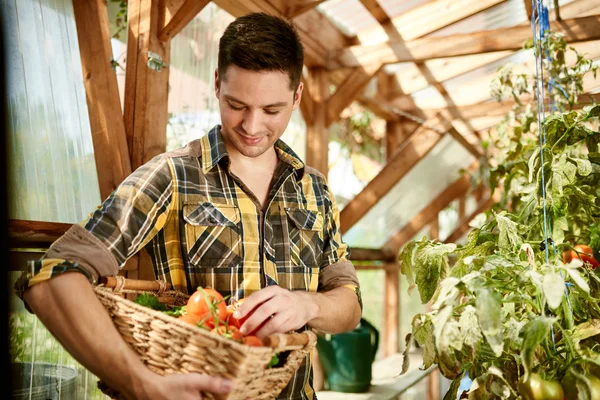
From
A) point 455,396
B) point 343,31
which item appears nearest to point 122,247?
point 455,396

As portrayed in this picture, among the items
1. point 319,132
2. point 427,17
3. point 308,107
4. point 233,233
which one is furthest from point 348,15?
point 233,233

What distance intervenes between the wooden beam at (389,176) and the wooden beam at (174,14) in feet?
6.26

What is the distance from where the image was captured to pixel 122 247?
1.05m

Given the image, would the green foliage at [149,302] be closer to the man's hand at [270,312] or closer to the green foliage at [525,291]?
the man's hand at [270,312]

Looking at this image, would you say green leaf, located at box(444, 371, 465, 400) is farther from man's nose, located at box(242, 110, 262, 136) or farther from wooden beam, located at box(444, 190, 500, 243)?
wooden beam, located at box(444, 190, 500, 243)

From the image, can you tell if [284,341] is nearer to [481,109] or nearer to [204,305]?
[204,305]

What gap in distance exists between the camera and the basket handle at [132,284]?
1021 mm

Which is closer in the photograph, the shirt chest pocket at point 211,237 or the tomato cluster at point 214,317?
the tomato cluster at point 214,317

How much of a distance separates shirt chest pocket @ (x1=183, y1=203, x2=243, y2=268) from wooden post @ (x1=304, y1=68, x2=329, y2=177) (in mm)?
2101

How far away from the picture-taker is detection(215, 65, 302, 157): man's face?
1196mm

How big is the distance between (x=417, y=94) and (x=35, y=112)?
3579mm

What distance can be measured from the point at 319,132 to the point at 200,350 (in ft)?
8.38

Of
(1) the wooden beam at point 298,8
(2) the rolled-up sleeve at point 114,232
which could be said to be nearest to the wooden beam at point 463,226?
(1) the wooden beam at point 298,8

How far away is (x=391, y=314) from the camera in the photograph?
5.17 metres
